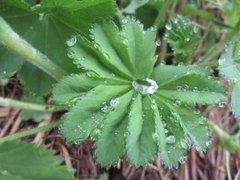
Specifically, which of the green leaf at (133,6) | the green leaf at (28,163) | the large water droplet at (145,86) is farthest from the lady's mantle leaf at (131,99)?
the green leaf at (133,6)

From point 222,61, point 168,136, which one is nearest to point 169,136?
point 168,136

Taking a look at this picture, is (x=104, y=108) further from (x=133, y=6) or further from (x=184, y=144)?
(x=133, y=6)

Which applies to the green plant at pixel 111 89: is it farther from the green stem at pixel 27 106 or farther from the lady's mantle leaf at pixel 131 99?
the green stem at pixel 27 106

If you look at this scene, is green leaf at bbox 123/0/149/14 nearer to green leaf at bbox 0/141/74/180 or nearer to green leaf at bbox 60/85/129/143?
green leaf at bbox 60/85/129/143

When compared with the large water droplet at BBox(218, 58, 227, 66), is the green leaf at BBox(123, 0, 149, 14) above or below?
above

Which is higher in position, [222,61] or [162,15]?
[162,15]

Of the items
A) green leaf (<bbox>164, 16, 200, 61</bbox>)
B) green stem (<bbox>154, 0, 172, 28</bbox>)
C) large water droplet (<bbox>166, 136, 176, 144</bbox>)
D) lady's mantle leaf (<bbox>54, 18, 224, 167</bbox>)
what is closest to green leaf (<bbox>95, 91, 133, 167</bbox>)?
lady's mantle leaf (<bbox>54, 18, 224, 167</bbox>)

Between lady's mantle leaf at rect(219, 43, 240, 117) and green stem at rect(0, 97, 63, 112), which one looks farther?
green stem at rect(0, 97, 63, 112)
